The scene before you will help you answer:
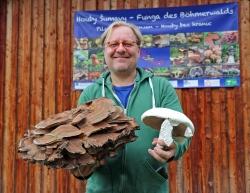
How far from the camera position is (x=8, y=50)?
262 inches

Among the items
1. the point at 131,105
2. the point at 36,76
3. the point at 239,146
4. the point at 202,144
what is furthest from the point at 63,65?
the point at 131,105

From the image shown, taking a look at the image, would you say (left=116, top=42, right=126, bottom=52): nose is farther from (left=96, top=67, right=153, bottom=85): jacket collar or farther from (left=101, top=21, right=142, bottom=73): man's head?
(left=96, top=67, right=153, bottom=85): jacket collar

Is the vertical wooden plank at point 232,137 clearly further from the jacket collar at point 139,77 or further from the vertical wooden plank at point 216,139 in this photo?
the jacket collar at point 139,77

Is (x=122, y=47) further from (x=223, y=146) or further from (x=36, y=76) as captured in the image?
(x=36, y=76)

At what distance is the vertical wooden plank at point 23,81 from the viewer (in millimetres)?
6508

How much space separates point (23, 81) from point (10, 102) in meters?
0.34

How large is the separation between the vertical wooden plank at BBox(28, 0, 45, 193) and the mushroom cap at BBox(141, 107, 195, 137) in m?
4.07

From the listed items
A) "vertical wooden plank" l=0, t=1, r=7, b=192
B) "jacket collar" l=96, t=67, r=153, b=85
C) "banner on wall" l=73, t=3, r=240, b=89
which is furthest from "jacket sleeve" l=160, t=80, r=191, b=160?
"vertical wooden plank" l=0, t=1, r=7, b=192

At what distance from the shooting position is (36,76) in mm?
6535

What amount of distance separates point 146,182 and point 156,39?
3704 millimetres

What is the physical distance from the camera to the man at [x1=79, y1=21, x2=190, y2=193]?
2.70m

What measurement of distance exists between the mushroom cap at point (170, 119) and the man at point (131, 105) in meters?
0.08

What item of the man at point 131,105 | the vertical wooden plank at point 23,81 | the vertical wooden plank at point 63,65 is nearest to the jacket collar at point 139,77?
the man at point 131,105

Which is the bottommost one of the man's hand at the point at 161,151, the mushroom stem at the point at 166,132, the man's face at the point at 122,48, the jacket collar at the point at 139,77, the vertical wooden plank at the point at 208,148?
the vertical wooden plank at the point at 208,148
